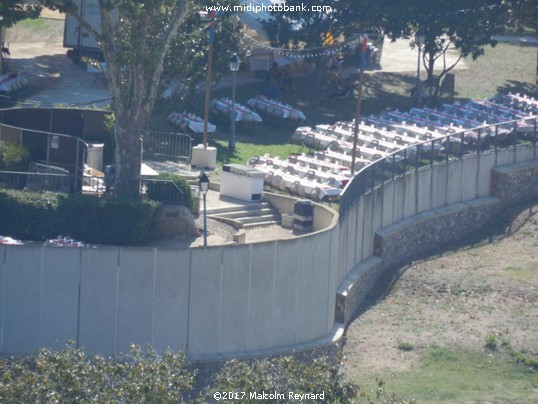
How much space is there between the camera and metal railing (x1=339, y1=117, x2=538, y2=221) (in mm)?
31219

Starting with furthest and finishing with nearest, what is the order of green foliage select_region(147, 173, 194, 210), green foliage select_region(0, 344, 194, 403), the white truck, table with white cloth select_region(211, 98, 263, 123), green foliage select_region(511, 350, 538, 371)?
the white truck, table with white cloth select_region(211, 98, 263, 123), green foliage select_region(147, 173, 194, 210), green foliage select_region(511, 350, 538, 371), green foliage select_region(0, 344, 194, 403)

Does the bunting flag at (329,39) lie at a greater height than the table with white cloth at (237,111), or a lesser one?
greater

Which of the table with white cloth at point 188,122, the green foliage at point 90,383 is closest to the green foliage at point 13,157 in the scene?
the table with white cloth at point 188,122

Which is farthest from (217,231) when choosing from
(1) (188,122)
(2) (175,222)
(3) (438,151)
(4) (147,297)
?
(1) (188,122)

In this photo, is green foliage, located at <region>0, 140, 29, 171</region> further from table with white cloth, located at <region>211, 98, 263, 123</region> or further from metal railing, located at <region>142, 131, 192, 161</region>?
table with white cloth, located at <region>211, 98, 263, 123</region>

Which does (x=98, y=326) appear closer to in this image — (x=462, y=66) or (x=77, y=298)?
(x=77, y=298)

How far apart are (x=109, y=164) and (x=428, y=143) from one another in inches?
385

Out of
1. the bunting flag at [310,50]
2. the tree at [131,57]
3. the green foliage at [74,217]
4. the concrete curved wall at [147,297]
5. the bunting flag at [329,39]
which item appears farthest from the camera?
the bunting flag at [329,39]

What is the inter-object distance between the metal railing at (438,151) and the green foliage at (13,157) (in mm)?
7716

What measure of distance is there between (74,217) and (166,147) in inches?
410

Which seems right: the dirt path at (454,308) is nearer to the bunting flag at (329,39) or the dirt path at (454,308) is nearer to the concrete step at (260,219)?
the concrete step at (260,219)

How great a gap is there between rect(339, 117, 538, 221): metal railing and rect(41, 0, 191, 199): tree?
17.0ft

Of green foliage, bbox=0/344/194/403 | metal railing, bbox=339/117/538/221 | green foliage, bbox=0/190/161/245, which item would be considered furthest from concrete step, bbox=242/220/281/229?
green foliage, bbox=0/344/194/403

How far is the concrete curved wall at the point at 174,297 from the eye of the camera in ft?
78.2
